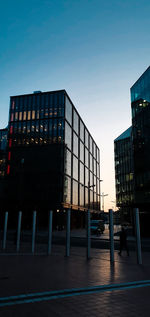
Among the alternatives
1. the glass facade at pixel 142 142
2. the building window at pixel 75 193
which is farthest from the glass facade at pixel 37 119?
the glass facade at pixel 142 142

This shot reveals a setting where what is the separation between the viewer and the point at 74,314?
14.4 feet

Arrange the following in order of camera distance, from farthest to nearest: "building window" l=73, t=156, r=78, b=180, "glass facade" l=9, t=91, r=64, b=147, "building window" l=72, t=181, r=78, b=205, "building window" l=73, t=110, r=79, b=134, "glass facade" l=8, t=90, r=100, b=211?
1. "building window" l=73, t=110, r=79, b=134
2. "building window" l=73, t=156, r=78, b=180
3. "building window" l=72, t=181, r=78, b=205
4. "glass facade" l=9, t=91, r=64, b=147
5. "glass facade" l=8, t=90, r=100, b=211

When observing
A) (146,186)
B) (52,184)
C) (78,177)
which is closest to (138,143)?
(146,186)

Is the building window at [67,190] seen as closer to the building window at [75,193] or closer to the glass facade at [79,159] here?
the glass facade at [79,159]

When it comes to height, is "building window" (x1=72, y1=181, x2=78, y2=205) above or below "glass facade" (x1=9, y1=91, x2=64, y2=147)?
below

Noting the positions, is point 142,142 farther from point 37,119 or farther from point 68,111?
point 37,119

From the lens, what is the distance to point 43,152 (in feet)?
196

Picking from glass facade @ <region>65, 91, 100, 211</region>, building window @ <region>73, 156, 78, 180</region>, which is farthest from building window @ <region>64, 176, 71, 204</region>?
building window @ <region>73, 156, 78, 180</region>

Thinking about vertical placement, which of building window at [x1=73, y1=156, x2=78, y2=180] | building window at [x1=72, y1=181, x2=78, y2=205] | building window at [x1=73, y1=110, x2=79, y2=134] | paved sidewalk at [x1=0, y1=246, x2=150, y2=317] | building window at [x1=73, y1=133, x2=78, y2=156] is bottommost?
paved sidewalk at [x1=0, y1=246, x2=150, y2=317]

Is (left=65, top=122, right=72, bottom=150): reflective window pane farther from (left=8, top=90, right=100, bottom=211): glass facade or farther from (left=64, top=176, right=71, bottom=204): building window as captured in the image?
(left=64, top=176, right=71, bottom=204): building window

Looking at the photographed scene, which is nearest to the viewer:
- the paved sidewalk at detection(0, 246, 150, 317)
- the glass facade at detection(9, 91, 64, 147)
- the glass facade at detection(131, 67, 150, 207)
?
the paved sidewalk at detection(0, 246, 150, 317)

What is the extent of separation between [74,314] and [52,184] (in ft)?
173

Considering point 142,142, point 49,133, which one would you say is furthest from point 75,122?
point 142,142

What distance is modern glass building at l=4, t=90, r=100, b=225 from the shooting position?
188ft
